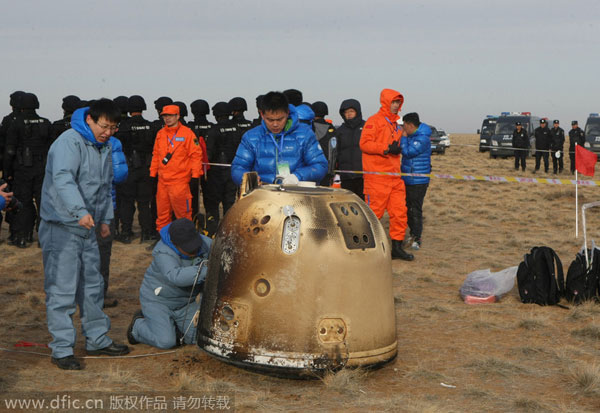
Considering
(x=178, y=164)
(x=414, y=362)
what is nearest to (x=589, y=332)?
A: (x=414, y=362)

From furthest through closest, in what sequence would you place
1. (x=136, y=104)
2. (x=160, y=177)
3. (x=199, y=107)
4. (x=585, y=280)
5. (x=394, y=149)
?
(x=199, y=107) < (x=136, y=104) < (x=160, y=177) < (x=394, y=149) < (x=585, y=280)

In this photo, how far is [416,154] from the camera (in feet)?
35.8

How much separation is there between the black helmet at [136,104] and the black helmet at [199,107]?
1115 millimetres

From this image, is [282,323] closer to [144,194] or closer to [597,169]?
[144,194]

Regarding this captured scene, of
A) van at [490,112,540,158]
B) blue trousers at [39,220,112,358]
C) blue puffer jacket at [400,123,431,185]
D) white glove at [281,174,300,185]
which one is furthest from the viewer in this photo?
van at [490,112,540,158]

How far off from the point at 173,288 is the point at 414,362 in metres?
2.05

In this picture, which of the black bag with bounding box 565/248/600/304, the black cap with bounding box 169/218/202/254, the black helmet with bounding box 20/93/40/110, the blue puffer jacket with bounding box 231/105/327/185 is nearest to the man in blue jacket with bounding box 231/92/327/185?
the blue puffer jacket with bounding box 231/105/327/185

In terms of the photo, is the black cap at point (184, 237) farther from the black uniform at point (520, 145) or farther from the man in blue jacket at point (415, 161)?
the black uniform at point (520, 145)

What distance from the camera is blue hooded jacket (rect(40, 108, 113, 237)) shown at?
208 inches

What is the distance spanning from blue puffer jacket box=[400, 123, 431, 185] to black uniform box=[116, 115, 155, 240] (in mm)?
3978

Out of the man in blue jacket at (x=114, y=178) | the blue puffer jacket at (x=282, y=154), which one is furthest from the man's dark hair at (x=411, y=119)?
the man in blue jacket at (x=114, y=178)

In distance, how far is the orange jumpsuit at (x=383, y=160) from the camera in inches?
388

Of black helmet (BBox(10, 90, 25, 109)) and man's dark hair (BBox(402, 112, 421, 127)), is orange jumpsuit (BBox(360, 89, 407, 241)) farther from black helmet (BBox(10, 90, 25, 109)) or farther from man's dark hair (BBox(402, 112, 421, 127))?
black helmet (BBox(10, 90, 25, 109))

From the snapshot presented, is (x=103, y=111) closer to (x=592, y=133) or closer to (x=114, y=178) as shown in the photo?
(x=114, y=178)
